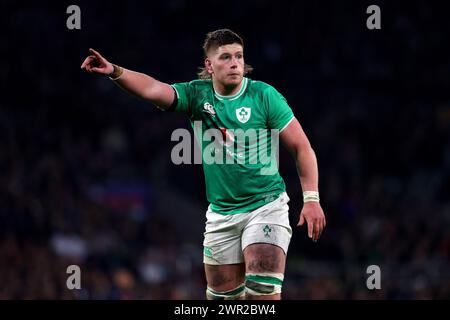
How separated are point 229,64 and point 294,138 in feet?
2.73

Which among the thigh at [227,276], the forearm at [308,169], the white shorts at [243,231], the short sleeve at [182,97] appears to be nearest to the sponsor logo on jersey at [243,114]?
the short sleeve at [182,97]

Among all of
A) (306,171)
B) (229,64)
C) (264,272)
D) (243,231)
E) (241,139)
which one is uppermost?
(229,64)

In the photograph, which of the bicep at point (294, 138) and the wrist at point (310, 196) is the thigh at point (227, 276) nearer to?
the wrist at point (310, 196)

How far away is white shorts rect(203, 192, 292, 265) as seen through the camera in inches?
304

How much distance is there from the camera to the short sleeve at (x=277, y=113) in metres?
7.82

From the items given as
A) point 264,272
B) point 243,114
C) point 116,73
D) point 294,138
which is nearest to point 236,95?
point 243,114

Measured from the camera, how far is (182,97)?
26.3 ft

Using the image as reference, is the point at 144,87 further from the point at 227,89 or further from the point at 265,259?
the point at 265,259

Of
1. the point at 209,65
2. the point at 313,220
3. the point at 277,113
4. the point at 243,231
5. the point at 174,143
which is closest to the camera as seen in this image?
the point at 313,220

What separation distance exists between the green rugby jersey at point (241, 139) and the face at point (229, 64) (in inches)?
6.0

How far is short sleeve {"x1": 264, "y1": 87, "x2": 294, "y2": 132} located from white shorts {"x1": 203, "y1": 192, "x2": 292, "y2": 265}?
0.63m

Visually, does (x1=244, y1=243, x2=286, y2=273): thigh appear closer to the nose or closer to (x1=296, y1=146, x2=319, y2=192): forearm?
(x1=296, y1=146, x2=319, y2=192): forearm
